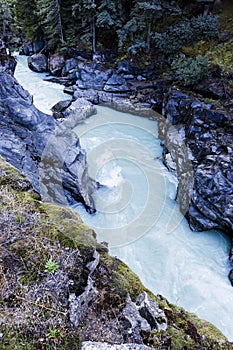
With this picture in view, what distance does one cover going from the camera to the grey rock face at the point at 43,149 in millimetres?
8391

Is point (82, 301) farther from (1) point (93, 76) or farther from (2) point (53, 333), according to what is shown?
(1) point (93, 76)

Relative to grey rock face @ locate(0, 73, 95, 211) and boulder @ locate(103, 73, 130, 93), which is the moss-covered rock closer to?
grey rock face @ locate(0, 73, 95, 211)

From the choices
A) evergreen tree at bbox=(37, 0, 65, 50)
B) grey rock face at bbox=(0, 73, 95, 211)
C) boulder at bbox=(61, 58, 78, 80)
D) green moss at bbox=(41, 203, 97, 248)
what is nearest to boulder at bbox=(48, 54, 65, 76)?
boulder at bbox=(61, 58, 78, 80)

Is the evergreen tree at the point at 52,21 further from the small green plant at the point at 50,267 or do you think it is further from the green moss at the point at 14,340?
the green moss at the point at 14,340

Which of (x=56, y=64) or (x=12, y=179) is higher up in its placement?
(x=12, y=179)

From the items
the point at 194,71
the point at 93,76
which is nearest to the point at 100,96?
the point at 93,76

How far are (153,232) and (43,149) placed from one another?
193 inches

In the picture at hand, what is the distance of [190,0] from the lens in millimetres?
19062

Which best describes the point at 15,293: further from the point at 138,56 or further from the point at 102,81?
the point at 138,56

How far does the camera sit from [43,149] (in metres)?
9.25

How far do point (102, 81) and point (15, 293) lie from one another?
16.7 m

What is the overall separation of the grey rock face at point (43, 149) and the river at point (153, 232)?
0.81 m

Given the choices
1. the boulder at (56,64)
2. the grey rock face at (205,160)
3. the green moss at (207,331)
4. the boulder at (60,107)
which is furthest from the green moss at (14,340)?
the boulder at (56,64)

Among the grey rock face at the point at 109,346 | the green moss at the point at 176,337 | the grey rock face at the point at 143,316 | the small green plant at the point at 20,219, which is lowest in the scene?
the green moss at the point at 176,337
